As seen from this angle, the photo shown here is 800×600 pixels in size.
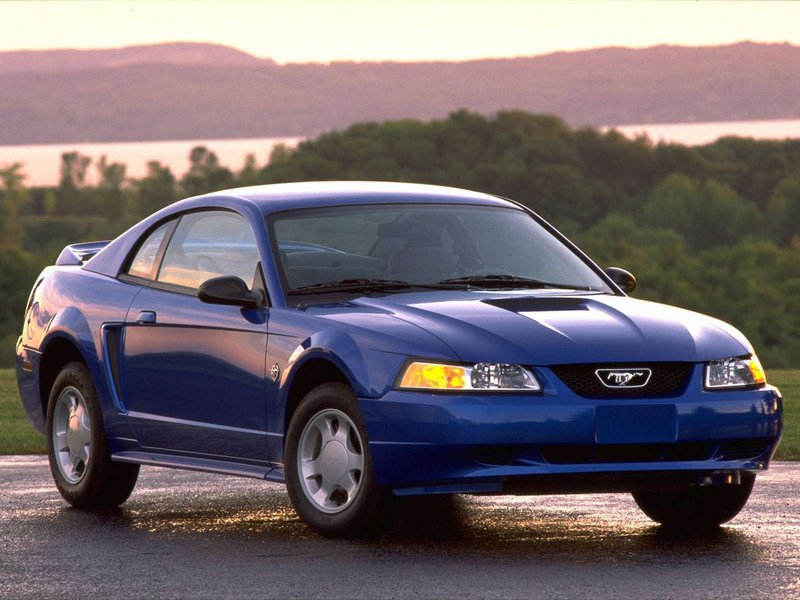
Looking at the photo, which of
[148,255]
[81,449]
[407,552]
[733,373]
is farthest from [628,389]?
[81,449]

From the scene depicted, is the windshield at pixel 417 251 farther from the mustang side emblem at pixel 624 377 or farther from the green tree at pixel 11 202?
the green tree at pixel 11 202

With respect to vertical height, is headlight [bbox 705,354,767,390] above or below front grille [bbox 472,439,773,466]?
above

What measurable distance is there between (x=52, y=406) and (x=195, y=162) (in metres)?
121

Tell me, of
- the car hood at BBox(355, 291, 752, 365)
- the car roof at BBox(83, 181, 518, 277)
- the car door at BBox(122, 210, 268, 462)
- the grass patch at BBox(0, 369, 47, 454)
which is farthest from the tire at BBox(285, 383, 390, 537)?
the grass patch at BBox(0, 369, 47, 454)

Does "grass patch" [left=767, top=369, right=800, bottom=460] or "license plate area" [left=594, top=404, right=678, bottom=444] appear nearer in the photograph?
"license plate area" [left=594, top=404, right=678, bottom=444]

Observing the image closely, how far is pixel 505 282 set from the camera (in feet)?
27.3

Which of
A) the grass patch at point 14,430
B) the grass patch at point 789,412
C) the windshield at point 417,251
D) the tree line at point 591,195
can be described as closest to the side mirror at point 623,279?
the windshield at point 417,251

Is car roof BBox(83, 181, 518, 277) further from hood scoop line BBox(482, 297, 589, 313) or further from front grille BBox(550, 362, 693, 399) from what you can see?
front grille BBox(550, 362, 693, 399)

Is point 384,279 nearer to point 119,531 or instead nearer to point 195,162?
point 119,531

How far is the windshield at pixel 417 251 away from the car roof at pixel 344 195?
5cm

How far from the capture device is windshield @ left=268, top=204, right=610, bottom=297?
8156 mm

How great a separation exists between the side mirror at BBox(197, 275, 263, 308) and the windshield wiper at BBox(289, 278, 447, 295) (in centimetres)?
20

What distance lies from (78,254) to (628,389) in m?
4.27

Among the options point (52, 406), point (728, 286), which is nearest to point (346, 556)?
point (52, 406)
